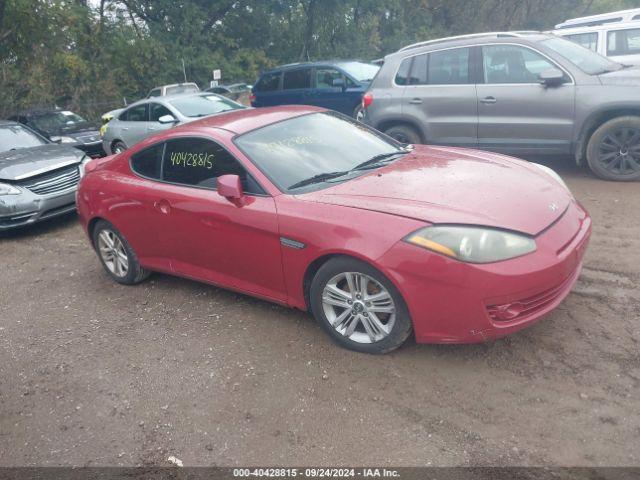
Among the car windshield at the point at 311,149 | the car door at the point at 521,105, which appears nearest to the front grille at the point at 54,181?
the car windshield at the point at 311,149

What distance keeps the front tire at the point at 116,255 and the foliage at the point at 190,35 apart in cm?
1389

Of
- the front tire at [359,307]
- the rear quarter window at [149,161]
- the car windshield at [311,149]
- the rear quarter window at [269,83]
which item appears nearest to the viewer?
the front tire at [359,307]

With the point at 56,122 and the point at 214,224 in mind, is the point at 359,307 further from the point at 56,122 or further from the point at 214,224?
the point at 56,122

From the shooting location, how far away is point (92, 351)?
4055mm

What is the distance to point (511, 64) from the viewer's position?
22.3ft

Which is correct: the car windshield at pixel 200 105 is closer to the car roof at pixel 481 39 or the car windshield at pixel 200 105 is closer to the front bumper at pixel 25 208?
the front bumper at pixel 25 208

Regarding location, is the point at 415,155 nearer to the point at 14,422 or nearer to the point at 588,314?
the point at 588,314

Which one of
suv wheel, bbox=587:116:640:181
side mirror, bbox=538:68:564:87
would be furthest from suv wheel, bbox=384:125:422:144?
suv wheel, bbox=587:116:640:181

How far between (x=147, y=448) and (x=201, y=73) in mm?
26817

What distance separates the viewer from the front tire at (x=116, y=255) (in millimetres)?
4918

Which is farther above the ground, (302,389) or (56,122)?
(56,122)

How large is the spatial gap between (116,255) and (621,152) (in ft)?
18.5

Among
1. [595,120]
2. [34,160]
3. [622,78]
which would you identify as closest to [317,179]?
[595,120]

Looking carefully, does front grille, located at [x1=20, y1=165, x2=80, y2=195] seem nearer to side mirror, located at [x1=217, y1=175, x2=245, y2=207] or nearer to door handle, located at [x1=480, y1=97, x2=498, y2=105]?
side mirror, located at [x1=217, y1=175, x2=245, y2=207]
